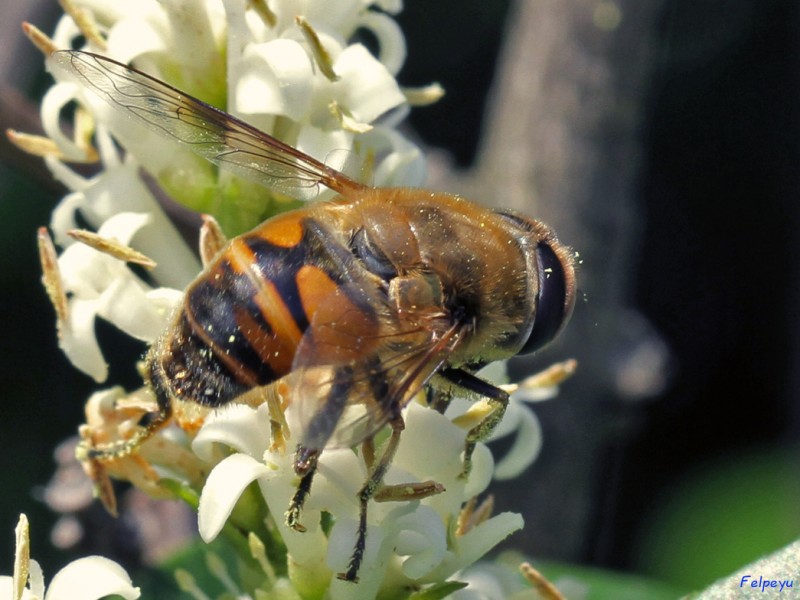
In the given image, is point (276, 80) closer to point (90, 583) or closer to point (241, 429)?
point (241, 429)

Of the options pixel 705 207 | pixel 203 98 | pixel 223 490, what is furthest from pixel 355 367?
pixel 705 207

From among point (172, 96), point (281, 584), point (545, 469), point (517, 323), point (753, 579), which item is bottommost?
point (545, 469)

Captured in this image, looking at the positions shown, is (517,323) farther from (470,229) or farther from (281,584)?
(281,584)

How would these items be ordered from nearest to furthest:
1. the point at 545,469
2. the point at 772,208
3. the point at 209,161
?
the point at 209,161 < the point at 545,469 < the point at 772,208

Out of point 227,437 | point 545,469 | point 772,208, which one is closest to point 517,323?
point 227,437

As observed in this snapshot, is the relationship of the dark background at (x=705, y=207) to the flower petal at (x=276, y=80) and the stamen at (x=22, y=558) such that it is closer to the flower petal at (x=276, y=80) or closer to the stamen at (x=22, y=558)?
the flower petal at (x=276, y=80)

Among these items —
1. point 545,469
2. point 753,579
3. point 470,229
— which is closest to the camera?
point 753,579
